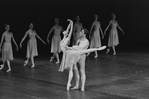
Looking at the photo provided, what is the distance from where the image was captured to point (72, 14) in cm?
2109

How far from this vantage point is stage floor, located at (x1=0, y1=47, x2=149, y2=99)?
10.1 meters

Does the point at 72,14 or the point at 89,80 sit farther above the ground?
the point at 72,14

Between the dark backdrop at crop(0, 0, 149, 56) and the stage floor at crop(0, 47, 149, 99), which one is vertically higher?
the dark backdrop at crop(0, 0, 149, 56)

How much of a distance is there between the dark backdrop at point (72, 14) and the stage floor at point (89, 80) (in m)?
5.04

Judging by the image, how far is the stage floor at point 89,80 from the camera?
33.3 ft

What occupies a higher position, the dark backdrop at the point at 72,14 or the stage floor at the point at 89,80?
the dark backdrop at the point at 72,14

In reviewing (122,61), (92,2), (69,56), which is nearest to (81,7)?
(92,2)

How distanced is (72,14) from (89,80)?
31.7ft

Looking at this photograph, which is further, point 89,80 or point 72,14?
point 72,14

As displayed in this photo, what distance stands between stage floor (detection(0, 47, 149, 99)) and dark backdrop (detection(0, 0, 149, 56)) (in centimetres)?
504

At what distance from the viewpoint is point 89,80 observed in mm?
11766

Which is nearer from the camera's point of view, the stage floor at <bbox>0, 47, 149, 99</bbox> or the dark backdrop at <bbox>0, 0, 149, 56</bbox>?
the stage floor at <bbox>0, 47, 149, 99</bbox>

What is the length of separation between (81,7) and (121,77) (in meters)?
9.65

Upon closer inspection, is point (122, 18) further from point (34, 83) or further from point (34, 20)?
point (34, 83)
